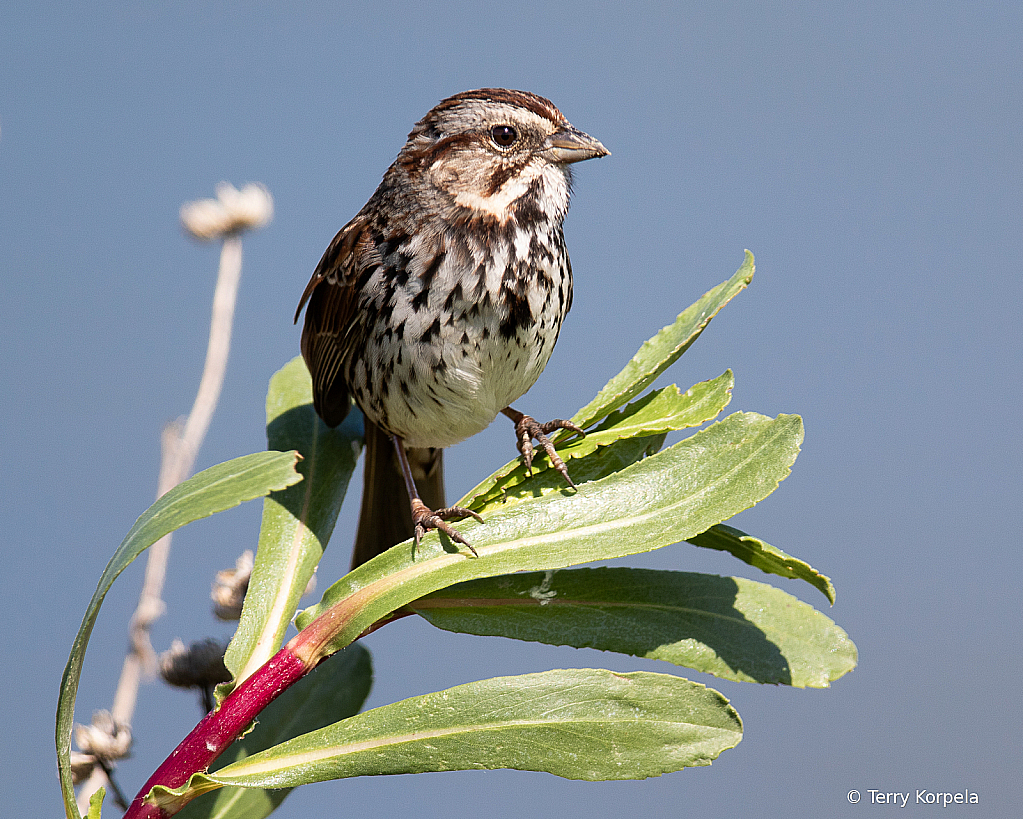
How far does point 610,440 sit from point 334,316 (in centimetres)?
98

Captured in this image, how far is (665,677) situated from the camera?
1.07 metres

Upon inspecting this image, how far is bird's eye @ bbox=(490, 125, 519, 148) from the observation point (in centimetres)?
196

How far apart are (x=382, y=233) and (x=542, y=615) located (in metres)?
1.05

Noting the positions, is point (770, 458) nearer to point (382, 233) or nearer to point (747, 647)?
point (747, 647)

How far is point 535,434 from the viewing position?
146 cm

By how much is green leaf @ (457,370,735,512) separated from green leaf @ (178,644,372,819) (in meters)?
0.34

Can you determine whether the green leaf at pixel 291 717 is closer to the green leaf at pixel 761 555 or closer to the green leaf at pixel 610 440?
the green leaf at pixel 610 440

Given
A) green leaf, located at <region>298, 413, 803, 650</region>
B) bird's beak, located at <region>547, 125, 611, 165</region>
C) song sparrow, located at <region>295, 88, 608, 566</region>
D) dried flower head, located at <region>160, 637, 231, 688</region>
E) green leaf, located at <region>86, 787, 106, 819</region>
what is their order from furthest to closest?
1. bird's beak, located at <region>547, 125, 611, 165</region>
2. song sparrow, located at <region>295, 88, 608, 566</region>
3. dried flower head, located at <region>160, 637, 231, 688</region>
4. green leaf, located at <region>298, 413, 803, 650</region>
5. green leaf, located at <region>86, 787, 106, 819</region>

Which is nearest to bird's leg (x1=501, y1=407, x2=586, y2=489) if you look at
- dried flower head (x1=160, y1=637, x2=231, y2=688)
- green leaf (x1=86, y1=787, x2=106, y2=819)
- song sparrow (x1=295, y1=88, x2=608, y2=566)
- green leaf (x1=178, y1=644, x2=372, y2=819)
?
song sparrow (x1=295, y1=88, x2=608, y2=566)

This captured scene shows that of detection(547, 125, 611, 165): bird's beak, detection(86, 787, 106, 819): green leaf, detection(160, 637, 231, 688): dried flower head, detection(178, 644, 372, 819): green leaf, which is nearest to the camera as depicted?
detection(86, 787, 106, 819): green leaf

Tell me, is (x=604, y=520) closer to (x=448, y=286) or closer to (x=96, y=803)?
(x=96, y=803)

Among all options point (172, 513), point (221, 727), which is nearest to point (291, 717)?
point (221, 727)

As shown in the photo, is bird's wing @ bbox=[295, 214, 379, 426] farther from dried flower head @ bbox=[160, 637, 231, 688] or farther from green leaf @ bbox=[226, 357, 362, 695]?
dried flower head @ bbox=[160, 637, 231, 688]

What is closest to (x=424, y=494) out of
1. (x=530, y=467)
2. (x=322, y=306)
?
(x=322, y=306)
